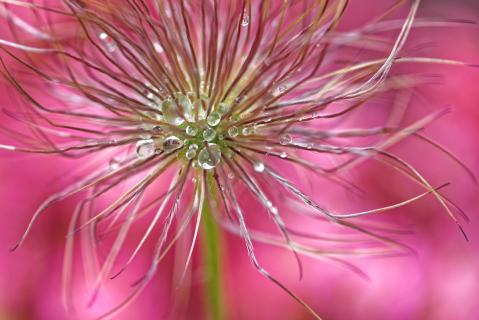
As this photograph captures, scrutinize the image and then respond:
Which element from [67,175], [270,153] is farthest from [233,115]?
[67,175]

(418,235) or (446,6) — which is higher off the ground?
(446,6)

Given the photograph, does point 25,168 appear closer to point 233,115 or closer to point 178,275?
point 178,275

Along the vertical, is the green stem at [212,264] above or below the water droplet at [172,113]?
below

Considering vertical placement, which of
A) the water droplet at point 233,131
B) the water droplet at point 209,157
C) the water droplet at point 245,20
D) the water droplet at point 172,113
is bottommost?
the water droplet at point 209,157

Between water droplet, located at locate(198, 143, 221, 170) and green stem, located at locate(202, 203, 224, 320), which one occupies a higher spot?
water droplet, located at locate(198, 143, 221, 170)
